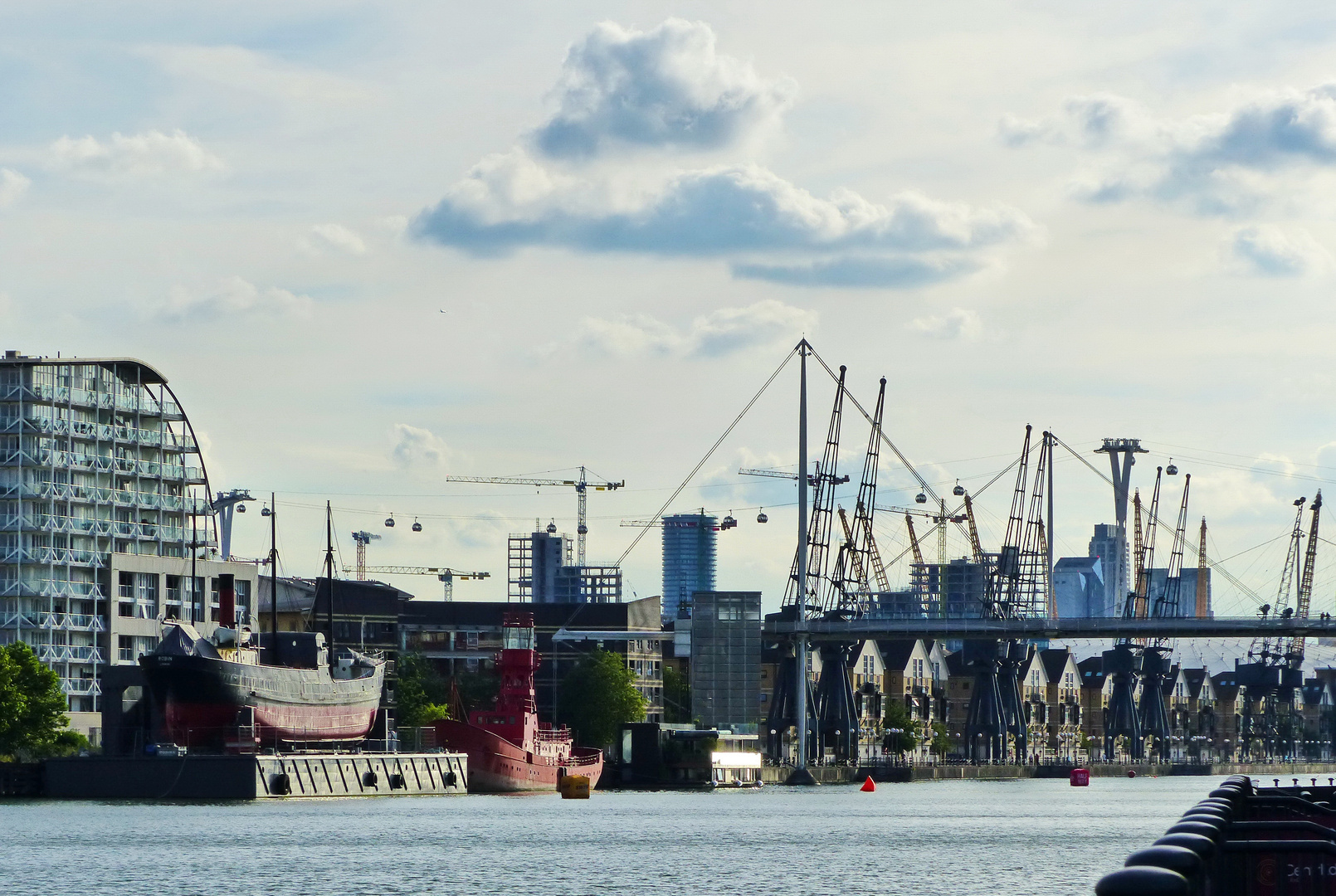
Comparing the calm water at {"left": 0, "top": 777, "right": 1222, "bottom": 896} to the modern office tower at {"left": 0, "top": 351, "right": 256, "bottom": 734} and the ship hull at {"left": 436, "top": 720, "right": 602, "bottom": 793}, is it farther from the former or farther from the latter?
the modern office tower at {"left": 0, "top": 351, "right": 256, "bottom": 734}

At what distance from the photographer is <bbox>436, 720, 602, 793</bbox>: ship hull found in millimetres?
150625

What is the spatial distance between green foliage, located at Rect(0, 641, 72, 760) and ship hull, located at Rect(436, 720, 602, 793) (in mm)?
27109

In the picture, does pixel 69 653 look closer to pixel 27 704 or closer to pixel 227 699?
pixel 27 704

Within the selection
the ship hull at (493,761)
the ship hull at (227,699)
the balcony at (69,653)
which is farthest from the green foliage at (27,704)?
the balcony at (69,653)

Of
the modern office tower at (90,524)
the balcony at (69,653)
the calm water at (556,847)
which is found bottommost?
the calm water at (556,847)

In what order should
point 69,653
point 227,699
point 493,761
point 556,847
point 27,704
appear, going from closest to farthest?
point 556,847
point 227,699
point 27,704
point 493,761
point 69,653

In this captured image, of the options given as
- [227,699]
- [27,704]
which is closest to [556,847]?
[227,699]

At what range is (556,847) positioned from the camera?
86562 mm

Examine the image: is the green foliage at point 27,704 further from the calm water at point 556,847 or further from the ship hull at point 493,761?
the ship hull at point 493,761

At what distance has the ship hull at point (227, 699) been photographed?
12694 cm

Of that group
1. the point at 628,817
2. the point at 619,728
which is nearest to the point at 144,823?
the point at 628,817

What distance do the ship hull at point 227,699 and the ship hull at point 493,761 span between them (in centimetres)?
1321

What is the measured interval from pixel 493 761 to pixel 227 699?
2902 centimetres

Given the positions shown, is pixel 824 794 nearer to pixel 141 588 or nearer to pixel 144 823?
pixel 141 588
